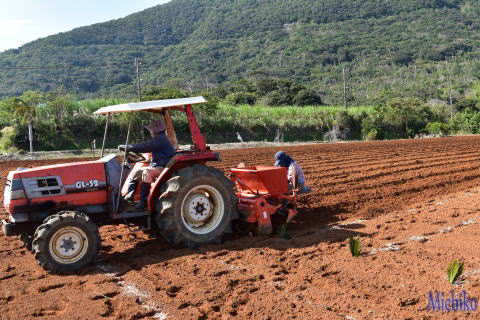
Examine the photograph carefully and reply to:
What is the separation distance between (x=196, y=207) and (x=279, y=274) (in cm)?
170

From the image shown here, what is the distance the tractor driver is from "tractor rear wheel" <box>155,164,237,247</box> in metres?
0.27

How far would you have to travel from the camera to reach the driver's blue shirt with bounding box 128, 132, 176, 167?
6730 mm

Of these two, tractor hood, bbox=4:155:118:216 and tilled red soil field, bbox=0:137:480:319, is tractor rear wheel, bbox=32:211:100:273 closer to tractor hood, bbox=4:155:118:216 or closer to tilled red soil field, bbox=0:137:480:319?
tilled red soil field, bbox=0:137:480:319

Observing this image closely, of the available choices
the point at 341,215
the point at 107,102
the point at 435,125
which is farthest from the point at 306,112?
the point at 341,215

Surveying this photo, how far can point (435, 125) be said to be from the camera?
124ft

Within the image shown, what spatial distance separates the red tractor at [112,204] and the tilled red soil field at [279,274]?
0.89 feet

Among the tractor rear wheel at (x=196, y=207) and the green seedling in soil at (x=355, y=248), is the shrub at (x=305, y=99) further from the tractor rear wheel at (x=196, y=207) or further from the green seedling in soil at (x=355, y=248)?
the green seedling in soil at (x=355, y=248)

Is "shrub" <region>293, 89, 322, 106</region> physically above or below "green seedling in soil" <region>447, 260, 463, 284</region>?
above

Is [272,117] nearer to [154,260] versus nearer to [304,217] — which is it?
[304,217]

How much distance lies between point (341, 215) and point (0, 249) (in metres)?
5.21

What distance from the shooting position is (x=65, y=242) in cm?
591

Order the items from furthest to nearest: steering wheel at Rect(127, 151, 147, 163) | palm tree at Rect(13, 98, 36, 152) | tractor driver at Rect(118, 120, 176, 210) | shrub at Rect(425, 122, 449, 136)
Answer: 1. shrub at Rect(425, 122, 449, 136)
2. palm tree at Rect(13, 98, 36, 152)
3. steering wheel at Rect(127, 151, 147, 163)
4. tractor driver at Rect(118, 120, 176, 210)

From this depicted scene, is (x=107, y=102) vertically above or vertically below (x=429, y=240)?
above

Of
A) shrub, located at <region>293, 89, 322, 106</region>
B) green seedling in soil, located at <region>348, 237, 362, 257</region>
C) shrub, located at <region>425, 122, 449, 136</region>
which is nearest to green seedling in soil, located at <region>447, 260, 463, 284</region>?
green seedling in soil, located at <region>348, 237, 362, 257</region>
